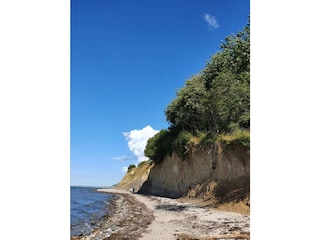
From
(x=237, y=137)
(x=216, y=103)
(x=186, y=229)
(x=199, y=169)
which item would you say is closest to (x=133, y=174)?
(x=199, y=169)

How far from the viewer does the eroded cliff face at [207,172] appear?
718 cm

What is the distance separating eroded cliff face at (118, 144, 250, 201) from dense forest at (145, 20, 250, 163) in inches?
14.3

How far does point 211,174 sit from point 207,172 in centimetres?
29

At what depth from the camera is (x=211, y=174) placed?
859 cm

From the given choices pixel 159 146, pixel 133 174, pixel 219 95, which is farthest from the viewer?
pixel 133 174

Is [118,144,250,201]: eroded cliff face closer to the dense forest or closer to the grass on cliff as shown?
the dense forest

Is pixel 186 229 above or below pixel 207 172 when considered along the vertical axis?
below

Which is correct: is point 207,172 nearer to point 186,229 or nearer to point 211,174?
point 211,174

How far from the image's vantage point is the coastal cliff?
708 cm

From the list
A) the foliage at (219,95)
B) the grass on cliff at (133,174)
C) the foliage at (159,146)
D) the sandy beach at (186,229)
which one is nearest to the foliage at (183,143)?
the foliage at (219,95)

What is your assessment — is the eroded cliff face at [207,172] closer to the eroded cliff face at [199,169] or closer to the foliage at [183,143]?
the eroded cliff face at [199,169]

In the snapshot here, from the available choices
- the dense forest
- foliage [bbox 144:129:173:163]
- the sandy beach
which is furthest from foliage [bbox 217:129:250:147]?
foliage [bbox 144:129:173:163]
